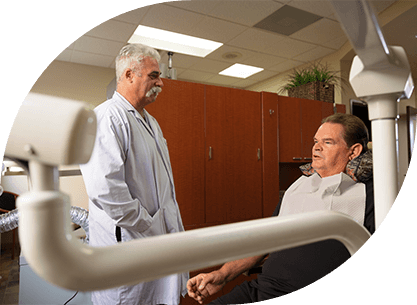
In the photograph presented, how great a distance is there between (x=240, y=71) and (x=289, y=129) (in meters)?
2.20

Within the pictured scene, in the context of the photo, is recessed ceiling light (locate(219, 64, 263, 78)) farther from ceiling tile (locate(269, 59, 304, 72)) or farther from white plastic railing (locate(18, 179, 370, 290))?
white plastic railing (locate(18, 179, 370, 290))

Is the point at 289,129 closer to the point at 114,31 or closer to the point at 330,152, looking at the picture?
the point at 330,152

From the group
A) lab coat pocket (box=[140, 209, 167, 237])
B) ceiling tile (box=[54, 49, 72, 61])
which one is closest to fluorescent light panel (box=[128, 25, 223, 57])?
ceiling tile (box=[54, 49, 72, 61])

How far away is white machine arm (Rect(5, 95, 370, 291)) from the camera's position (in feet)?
0.52

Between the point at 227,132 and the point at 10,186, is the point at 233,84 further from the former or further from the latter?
the point at 10,186

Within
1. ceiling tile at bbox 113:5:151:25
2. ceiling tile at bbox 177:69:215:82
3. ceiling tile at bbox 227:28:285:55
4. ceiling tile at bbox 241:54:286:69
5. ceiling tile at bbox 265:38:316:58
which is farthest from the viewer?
ceiling tile at bbox 177:69:215:82

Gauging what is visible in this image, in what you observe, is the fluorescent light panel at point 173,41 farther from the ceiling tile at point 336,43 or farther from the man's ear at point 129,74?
the man's ear at point 129,74

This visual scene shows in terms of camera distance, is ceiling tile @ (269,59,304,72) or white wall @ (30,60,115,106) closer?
white wall @ (30,60,115,106)

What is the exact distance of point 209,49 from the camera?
4.19 metres

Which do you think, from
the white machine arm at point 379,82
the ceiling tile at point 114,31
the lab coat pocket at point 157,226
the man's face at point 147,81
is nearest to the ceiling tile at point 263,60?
the ceiling tile at point 114,31

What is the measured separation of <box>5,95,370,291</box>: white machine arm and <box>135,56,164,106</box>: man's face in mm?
1347

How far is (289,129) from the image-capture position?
320cm

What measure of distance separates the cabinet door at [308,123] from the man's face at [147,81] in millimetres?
2261

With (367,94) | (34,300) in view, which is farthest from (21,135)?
(34,300)
